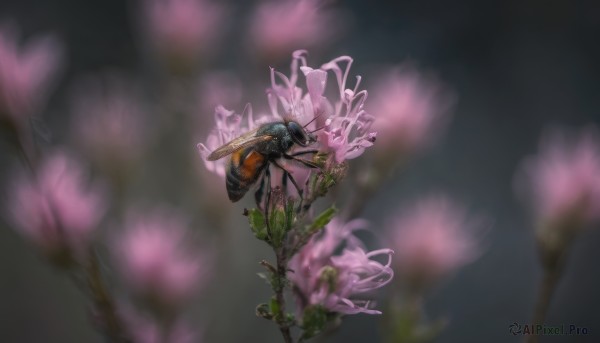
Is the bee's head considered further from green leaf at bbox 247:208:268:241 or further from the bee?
green leaf at bbox 247:208:268:241

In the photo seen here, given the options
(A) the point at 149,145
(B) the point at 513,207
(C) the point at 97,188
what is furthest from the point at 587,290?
(C) the point at 97,188

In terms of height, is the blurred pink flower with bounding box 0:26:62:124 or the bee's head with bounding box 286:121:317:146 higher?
the blurred pink flower with bounding box 0:26:62:124

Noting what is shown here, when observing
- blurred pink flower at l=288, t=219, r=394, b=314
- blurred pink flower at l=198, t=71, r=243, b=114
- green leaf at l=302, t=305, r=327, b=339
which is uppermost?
blurred pink flower at l=198, t=71, r=243, b=114

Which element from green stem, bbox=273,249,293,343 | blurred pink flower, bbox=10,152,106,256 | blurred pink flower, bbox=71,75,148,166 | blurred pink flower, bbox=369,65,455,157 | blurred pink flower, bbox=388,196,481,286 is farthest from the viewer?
blurred pink flower, bbox=71,75,148,166

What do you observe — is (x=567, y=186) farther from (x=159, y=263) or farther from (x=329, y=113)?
(x=159, y=263)

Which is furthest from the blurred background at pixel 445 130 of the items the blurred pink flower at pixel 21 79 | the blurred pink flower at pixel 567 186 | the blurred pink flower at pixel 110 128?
the blurred pink flower at pixel 567 186

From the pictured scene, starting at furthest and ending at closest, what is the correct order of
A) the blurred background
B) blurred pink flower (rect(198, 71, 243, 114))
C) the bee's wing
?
the blurred background
blurred pink flower (rect(198, 71, 243, 114))
the bee's wing

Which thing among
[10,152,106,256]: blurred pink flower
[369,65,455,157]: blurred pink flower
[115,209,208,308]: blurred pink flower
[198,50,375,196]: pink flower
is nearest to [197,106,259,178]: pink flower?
[198,50,375,196]: pink flower

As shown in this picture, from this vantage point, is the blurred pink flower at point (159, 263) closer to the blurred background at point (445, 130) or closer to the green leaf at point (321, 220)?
the green leaf at point (321, 220)
